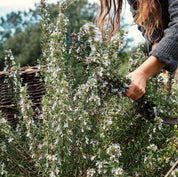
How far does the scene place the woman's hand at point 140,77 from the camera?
52.6 inches

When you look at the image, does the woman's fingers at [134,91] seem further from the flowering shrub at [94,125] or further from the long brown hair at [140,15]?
the long brown hair at [140,15]

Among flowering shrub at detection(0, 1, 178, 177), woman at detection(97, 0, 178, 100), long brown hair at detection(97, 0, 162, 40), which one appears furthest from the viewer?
long brown hair at detection(97, 0, 162, 40)

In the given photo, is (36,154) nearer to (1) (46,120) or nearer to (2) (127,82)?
(1) (46,120)

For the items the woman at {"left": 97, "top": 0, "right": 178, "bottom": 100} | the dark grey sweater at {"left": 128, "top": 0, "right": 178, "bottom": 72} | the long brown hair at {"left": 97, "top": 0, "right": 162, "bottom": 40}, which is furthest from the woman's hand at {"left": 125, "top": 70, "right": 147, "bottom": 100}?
the long brown hair at {"left": 97, "top": 0, "right": 162, "bottom": 40}

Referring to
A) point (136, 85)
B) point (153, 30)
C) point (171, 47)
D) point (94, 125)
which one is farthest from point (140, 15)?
point (94, 125)

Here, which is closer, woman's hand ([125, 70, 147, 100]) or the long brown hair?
woman's hand ([125, 70, 147, 100])

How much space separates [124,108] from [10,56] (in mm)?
1100

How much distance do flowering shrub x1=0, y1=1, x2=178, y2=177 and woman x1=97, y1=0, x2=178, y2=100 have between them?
126 millimetres

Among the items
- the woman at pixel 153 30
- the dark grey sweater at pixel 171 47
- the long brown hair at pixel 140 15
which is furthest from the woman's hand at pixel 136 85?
the long brown hair at pixel 140 15

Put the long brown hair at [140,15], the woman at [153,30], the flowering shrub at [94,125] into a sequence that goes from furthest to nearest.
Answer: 1. the long brown hair at [140,15]
2. the woman at [153,30]
3. the flowering shrub at [94,125]

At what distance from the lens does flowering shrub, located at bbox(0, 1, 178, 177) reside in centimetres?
128

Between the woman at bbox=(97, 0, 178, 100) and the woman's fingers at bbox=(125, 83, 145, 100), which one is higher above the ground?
the woman at bbox=(97, 0, 178, 100)

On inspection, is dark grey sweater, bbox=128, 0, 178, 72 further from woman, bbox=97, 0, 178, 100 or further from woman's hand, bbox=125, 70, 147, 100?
woman's hand, bbox=125, 70, 147, 100

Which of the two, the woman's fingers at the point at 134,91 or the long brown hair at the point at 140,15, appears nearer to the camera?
the woman's fingers at the point at 134,91
